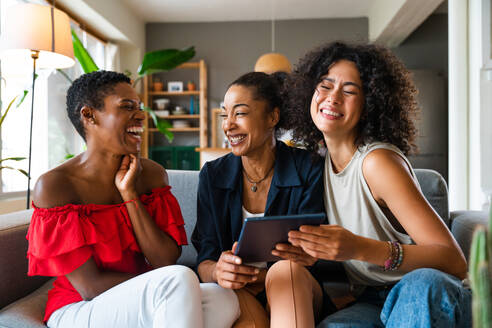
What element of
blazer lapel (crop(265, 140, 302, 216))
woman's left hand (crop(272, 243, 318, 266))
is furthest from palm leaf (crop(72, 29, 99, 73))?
woman's left hand (crop(272, 243, 318, 266))

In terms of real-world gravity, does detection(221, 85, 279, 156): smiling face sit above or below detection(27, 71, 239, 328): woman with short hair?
above

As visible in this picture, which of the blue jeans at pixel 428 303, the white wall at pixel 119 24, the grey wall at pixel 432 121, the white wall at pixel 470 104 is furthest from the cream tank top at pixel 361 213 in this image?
the grey wall at pixel 432 121

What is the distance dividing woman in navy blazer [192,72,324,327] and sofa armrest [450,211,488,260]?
538mm

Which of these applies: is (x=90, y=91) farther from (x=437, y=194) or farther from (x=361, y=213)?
(x=437, y=194)

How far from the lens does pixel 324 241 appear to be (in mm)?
961

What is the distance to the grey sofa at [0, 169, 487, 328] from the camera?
1.16 meters


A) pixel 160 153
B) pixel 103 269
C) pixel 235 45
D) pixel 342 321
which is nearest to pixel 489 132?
pixel 342 321

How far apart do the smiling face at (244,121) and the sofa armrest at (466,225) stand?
811 mm

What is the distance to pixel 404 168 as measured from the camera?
1.12 meters

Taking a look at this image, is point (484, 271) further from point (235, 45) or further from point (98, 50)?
point (235, 45)

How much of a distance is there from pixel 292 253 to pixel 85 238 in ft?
1.98

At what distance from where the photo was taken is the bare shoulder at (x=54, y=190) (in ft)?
3.65

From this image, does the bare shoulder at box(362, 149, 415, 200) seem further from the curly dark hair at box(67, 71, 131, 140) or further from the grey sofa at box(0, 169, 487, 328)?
the curly dark hair at box(67, 71, 131, 140)

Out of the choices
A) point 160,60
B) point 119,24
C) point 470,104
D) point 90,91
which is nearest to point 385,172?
point 90,91
